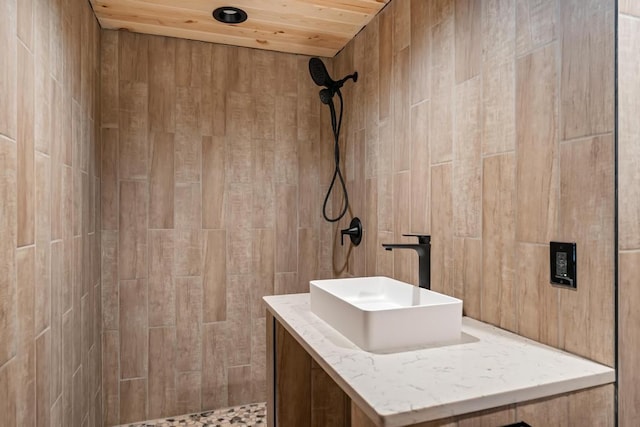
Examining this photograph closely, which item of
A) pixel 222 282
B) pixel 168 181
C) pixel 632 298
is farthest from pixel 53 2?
pixel 632 298

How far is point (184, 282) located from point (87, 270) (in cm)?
60

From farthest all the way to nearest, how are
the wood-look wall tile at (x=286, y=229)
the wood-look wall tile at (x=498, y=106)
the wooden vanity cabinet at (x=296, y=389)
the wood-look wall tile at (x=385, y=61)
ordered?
the wood-look wall tile at (x=286, y=229), the wood-look wall tile at (x=385, y=61), the wooden vanity cabinet at (x=296, y=389), the wood-look wall tile at (x=498, y=106)

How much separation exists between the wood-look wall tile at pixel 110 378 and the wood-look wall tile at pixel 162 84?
1.25 m

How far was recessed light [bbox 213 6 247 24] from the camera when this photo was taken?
220cm

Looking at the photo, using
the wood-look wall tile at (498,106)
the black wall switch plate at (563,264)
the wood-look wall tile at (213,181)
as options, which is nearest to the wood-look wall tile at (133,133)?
the wood-look wall tile at (213,181)

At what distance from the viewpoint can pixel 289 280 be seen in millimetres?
2748

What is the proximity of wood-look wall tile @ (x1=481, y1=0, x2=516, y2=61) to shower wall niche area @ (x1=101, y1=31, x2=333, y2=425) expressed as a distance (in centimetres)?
142

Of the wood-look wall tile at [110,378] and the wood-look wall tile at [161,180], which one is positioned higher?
the wood-look wall tile at [161,180]

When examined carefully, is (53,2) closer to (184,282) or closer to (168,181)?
(168,181)

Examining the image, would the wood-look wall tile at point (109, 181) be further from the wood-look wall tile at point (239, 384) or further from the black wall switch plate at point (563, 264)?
the black wall switch plate at point (563, 264)

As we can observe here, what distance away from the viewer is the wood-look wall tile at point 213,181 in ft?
8.44

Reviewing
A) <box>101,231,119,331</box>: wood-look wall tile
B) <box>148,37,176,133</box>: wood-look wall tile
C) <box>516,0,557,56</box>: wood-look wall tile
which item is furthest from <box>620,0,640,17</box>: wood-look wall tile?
<box>101,231,119,331</box>: wood-look wall tile

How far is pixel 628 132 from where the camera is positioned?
107 cm

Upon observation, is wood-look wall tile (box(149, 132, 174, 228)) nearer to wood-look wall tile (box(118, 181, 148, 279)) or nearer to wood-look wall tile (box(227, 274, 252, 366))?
wood-look wall tile (box(118, 181, 148, 279))
